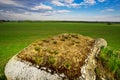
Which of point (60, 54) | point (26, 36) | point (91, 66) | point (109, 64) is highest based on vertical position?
point (60, 54)

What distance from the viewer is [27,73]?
497 centimetres

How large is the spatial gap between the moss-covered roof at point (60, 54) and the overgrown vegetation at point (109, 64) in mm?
648

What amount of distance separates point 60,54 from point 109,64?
1.91 meters

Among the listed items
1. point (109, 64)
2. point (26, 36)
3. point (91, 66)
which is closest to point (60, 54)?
point (91, 66)

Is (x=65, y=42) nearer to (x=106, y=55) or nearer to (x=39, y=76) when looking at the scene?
(x=106, y=55)

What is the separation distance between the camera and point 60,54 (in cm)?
548

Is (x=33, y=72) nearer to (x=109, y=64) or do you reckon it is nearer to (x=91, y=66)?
(x=91, y=66)

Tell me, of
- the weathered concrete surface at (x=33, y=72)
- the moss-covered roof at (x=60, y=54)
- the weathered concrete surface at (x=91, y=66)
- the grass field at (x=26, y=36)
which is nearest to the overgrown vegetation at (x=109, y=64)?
the weathered concrete surface at (x=91, y=66)

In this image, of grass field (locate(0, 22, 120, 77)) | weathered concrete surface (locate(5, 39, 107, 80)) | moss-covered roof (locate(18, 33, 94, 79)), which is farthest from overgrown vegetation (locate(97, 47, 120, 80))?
grass field (locate(0, 22, 120, 77))

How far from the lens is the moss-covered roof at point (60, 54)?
16.3 feet

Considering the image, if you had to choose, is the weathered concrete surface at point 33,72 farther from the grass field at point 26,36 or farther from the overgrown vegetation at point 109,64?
the grass field at point 26,36

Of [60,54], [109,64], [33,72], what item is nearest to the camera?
[33,72]

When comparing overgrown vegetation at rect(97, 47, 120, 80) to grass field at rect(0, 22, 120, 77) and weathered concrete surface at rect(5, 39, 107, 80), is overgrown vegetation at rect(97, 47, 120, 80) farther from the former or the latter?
grass field at rect(0, 22, 120, 77)

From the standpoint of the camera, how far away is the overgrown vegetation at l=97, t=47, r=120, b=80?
5734 mm
